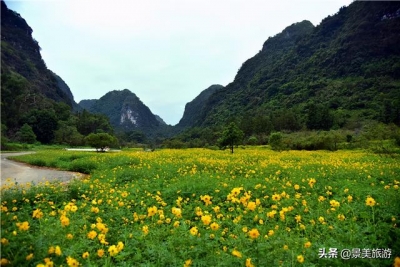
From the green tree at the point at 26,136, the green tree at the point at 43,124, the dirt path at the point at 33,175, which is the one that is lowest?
the dirt path at the point at 33,175

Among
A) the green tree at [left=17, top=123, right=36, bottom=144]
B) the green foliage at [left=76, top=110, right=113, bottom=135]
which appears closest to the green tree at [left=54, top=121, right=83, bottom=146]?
the green tree at [left=17, top=123, right=36, bottom=144]

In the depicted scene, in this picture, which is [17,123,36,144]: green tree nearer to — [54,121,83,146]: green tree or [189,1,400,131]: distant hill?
[54,121,83,146]: green tree

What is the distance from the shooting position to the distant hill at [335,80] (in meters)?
62.8

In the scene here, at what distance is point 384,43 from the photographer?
9619 cm

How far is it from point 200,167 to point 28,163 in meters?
12.0

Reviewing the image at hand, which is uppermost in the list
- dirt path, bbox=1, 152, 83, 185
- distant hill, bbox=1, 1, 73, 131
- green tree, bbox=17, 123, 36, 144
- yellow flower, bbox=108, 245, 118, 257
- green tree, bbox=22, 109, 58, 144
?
distant hill, bbox=1, 1, 73, 131

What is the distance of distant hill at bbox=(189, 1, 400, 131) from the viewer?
206 ft

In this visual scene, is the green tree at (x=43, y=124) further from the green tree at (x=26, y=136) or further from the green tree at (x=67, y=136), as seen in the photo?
the green tree at (x=26, y=136)

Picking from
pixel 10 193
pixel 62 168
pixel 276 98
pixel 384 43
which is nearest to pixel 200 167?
pixel 10 193

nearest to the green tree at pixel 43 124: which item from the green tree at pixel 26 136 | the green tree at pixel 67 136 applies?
the green tree at pixel 67 136

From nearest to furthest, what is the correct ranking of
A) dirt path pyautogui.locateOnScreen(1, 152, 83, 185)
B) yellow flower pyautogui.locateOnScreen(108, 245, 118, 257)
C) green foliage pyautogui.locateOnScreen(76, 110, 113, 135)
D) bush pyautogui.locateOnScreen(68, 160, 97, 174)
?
yellow flower pyautogui.locateOnScreen(108, 245, 118, 257)
dirt path pyautogui.locateOnScreen(1, 152, 83, 185)
bush pyautogui.locateOnScreen(68, 160, 97, 174)
green foliage pyautogui.locateOnScreen(76, 110, 113, 135)

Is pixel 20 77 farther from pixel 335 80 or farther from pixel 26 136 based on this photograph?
pixel 335 80

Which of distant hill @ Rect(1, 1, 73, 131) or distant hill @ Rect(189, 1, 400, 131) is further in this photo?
distant hill @ Rect(189, 1, 400, 131)

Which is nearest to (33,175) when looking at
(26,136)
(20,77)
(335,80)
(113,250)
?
(113,250)
